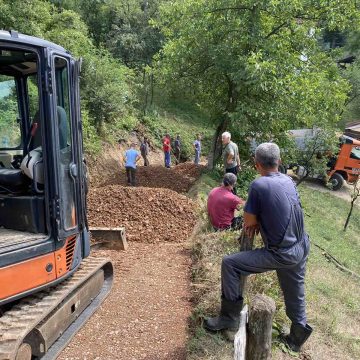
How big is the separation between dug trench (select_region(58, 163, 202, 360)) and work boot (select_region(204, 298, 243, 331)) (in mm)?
366

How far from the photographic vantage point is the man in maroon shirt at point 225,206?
22.1 feet

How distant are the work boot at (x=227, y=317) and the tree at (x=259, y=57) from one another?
327 inches

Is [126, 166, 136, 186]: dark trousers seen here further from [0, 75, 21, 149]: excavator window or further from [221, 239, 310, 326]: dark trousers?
[221, 239, 310, 326]: dark trousers

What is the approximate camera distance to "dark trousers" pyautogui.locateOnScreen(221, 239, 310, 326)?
12.7ft

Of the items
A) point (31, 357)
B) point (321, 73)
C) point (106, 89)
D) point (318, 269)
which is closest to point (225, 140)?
point (318, 269)

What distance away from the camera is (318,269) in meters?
8.47

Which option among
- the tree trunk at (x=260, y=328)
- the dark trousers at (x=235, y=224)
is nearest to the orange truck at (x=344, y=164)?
the dark trousers at (x=235, y=224)

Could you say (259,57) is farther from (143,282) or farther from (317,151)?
(143,282)

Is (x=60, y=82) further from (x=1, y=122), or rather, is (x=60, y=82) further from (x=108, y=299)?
Answer: (x=108, y=299)

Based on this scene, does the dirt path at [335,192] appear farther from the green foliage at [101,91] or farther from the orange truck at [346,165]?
the green foliage at [101,91]

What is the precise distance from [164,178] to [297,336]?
9.89m

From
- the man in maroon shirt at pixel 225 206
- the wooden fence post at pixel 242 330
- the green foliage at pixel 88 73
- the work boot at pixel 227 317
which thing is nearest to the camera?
the wooden fence post at pixel 242 330

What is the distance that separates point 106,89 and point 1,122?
12.2 m

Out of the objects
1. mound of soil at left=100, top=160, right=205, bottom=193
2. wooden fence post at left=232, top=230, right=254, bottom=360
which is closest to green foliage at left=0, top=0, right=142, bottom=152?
mound of soil at left=100, top=160, right=205, bottom=193
